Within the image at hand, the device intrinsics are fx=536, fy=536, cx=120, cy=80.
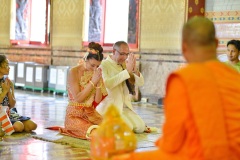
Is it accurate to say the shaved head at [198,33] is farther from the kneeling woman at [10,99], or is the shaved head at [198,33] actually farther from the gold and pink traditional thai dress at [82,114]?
the kneeling woman at [10,99]

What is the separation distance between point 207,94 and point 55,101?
8941mm

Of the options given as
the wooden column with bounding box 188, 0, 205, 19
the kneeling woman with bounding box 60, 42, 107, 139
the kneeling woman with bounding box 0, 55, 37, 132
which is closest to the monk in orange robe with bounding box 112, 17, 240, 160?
the kneeling woman with bounding box 60, 42, 107, 139

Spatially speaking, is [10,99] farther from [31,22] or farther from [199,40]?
[31,22]

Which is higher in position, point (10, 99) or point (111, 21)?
point (111, 21)

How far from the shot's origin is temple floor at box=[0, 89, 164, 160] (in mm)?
5320

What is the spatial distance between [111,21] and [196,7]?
2.48 meters

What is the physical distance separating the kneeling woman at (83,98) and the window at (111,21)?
18.0 feet

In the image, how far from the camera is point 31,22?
14.6 m

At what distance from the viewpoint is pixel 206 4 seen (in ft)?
34.3

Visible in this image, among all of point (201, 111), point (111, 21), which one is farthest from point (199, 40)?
point (111, 21)

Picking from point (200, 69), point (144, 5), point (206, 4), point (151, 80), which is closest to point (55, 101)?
point (151, 80)

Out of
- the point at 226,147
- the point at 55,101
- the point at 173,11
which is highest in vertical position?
the point at 173,11

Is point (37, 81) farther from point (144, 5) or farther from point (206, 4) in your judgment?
point (206, 4)

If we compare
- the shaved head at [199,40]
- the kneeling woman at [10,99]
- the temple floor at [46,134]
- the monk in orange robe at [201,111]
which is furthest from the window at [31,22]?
the monk in orange robe at [201,111]
